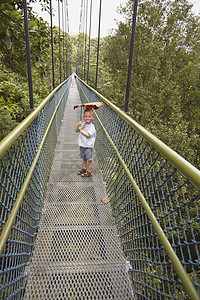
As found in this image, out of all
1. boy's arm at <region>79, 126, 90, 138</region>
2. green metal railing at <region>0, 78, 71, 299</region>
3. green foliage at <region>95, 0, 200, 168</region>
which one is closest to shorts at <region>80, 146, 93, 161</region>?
boy's arm at <region>79, 126, 90, 138</region>

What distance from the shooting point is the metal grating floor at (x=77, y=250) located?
1.47 m

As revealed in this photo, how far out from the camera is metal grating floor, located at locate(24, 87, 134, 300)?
1.47m

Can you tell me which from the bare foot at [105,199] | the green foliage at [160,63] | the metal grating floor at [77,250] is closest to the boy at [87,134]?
the metal grating floor at [77,250]

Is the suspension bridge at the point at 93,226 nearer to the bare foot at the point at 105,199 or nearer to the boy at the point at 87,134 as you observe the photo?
the bare foot at the point at 105,199

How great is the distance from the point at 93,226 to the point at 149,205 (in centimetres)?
76

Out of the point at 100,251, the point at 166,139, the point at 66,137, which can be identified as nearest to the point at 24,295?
the point at 100,251

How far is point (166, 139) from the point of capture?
33.5 ft

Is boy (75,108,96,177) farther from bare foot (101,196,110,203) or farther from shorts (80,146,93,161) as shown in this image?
bare foot (101,196,110,203)

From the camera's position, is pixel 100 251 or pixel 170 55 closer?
pixel 100 251

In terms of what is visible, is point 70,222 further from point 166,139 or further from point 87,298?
point 166,139

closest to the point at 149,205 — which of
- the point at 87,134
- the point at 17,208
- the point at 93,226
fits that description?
the point at 93,226

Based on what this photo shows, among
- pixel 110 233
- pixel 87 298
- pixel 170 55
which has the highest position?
pixel 170 55

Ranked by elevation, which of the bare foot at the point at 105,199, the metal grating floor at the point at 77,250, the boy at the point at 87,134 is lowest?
the metal grating floor at the point at 77,250

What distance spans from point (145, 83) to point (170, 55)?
2284 mm
